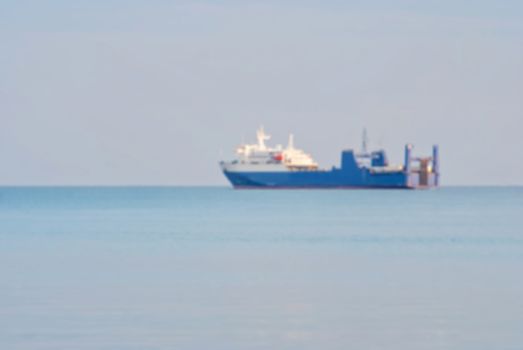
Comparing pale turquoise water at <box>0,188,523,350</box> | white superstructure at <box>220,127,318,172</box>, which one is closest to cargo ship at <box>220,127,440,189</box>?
white superstructure at <box>220,127,318,172</box>

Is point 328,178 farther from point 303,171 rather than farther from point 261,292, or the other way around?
point 261,292

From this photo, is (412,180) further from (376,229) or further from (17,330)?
(17,330)

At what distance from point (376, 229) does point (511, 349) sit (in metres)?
28.2

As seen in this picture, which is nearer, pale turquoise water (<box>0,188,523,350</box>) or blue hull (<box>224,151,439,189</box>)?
pale turquoise water (<box>0,188,523,350</box>)

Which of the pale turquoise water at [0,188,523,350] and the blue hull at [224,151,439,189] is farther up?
the blue hull at [224,151,439,189]

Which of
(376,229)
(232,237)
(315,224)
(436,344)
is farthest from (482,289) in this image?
(315,224)

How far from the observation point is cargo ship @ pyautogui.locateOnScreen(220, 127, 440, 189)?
350 feet

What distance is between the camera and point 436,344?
13898mm

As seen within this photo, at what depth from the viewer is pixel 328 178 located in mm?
106750

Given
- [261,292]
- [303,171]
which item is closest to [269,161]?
[303,171]

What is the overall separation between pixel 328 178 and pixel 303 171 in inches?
77.9

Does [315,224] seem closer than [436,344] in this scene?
No

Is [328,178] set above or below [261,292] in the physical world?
above

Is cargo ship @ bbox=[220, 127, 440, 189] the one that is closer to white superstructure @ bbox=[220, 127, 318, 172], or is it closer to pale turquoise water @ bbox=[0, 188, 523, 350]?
white superstructure @ bbox=[220, 127, 318, 172]
